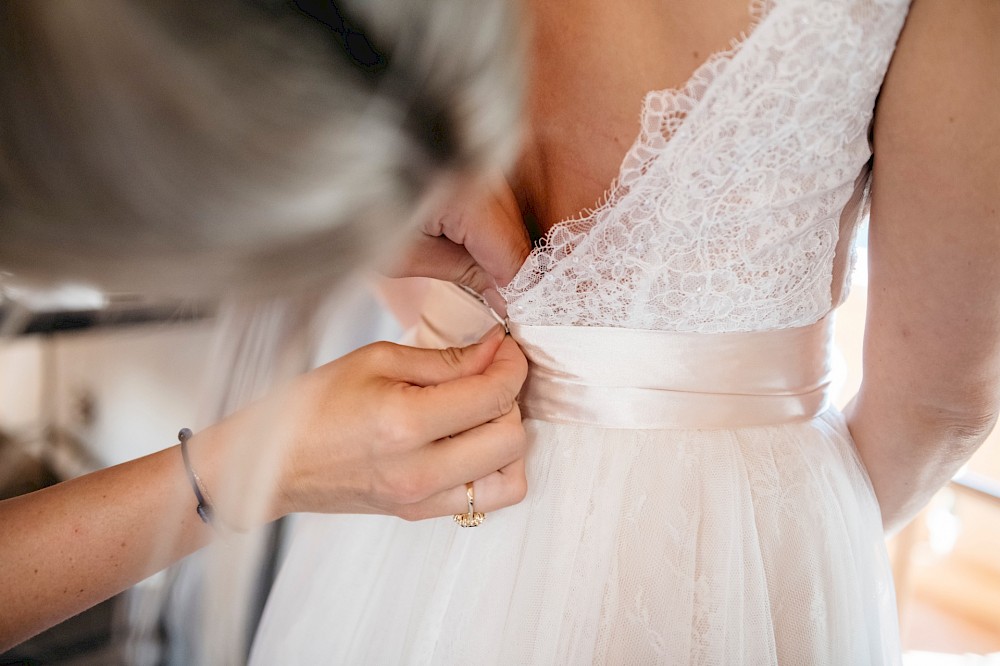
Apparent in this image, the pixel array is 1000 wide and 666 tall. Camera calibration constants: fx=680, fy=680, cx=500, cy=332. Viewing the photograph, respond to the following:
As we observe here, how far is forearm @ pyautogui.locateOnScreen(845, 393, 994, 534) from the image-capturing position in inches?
31.4

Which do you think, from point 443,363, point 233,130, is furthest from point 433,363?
point 233,130

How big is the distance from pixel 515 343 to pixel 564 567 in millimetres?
249

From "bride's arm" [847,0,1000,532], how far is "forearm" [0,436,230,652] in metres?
0.74

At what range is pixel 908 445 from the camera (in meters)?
0.82

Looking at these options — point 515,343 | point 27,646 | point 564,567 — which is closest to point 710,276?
point 515,343

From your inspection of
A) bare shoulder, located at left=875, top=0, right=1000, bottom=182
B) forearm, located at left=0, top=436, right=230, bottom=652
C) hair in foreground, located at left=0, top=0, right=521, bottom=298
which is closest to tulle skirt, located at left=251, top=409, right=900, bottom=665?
forearm, located at left=0, top=436, right=230, bottom=652

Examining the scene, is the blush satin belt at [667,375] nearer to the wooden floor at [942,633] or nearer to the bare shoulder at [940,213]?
the bare shoulder at [940,213]

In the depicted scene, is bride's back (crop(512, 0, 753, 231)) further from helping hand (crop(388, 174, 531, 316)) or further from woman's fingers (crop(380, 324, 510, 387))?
woman's fingers (crop(380, 324, 510, 387))

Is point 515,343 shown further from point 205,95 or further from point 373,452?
point 205,95

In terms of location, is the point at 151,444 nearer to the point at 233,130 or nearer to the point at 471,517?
the point at 471,517

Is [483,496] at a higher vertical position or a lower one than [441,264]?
lower

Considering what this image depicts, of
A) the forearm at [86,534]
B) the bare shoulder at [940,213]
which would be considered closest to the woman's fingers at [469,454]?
the forearm at [86,534]

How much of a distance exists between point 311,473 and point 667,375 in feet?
1.30

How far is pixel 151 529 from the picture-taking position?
743 millimetres
